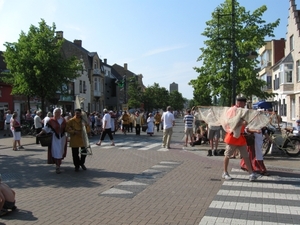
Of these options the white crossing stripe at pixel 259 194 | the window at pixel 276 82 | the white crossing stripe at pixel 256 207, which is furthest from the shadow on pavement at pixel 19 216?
the window at pixel 276 82

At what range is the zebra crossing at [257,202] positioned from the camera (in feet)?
17.7

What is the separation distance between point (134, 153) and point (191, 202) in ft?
25.4

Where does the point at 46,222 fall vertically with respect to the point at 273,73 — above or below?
below

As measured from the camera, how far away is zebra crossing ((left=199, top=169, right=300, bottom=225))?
17.7 feet

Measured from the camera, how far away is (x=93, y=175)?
917cm

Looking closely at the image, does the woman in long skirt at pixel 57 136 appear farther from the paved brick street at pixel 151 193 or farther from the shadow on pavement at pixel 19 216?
the shadow on pavement at pixel 19 216

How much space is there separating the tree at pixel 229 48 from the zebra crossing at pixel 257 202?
14634mm

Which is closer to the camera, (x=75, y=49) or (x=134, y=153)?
(x=134, y=153)

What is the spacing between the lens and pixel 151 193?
7109 millimetres

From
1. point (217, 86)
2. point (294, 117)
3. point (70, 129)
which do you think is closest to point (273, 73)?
point (294, 117)

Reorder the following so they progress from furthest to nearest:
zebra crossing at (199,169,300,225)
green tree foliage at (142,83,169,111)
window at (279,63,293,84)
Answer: green tree foliage at (142,83,169,111) < window at (279,63,293,84) < zebra crossing at (199,169,300,225)

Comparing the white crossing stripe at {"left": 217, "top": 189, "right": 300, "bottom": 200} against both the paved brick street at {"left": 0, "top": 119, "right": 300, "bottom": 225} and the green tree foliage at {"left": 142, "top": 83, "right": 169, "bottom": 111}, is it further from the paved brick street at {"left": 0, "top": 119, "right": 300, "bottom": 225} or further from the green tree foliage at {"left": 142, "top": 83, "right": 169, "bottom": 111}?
the green tree foliage at {"left": 142, "top": 83, "right": 169, "bottom": 111}

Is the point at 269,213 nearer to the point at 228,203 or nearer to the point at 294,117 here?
the point at 228,203

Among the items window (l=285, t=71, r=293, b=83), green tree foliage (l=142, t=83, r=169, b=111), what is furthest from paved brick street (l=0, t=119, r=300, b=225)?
green tree foliage (l=142, t=83, r=169, b=111)
